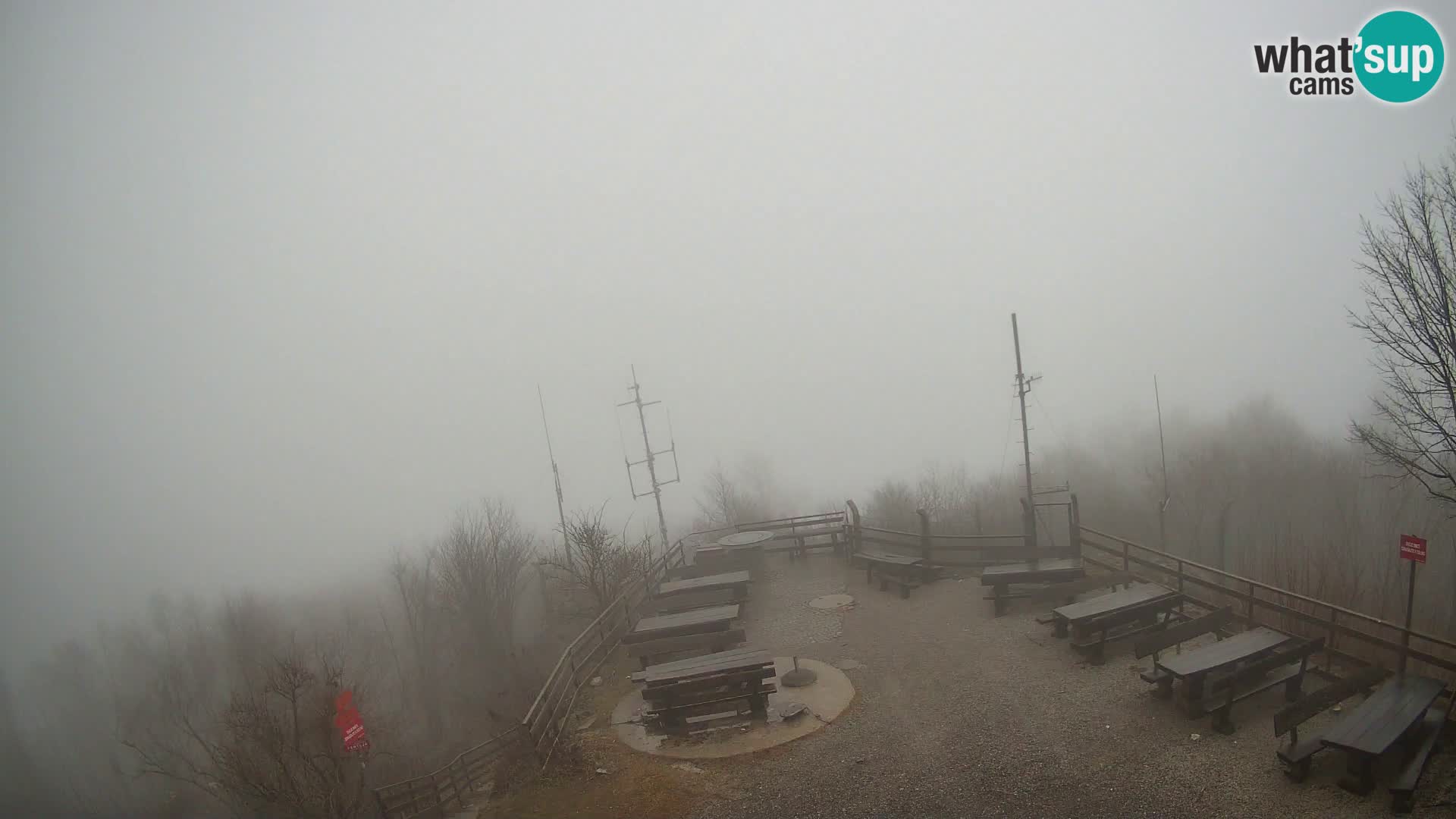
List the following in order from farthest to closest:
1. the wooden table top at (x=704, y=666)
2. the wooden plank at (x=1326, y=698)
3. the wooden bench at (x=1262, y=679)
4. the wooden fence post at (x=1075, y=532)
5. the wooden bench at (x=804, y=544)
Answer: the wooden bench at (x=804, y=544) → the wooden fence post at (x=1075, y=532) → the wooden table top at (x=704, y=666) → the wooden bench at (x=1262, y=679) → the wooden plank at (x=1326, y=698)

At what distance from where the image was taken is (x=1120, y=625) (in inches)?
478

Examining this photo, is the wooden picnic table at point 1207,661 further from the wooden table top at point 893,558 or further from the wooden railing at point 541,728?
the wooden railing at point 541,728

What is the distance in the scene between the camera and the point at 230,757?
62.6 ft

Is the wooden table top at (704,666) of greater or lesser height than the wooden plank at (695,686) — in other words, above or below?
above

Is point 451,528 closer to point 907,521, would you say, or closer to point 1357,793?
point 907,521

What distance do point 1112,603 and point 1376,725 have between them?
4571mm

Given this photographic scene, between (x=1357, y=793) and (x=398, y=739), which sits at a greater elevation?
(x=1357, y=793)

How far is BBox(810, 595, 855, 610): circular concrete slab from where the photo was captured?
54.5 feet

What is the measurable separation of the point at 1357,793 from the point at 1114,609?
457 cm

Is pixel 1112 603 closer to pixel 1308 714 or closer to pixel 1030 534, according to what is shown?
pixel 1308 714

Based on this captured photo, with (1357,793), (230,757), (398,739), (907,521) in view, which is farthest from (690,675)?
(398,739)

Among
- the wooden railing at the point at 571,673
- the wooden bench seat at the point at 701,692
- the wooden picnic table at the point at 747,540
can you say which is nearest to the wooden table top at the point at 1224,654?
the wooden bench seat at the point at 701,692

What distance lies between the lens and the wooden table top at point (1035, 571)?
14.5 metres

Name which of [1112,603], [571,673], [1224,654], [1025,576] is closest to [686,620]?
[571,673]
